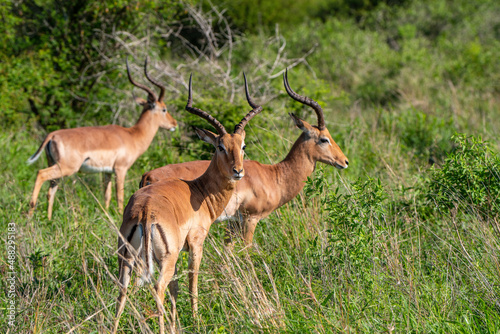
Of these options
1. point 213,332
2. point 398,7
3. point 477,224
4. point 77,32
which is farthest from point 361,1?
point 213,332

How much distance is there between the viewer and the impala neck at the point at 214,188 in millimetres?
4055

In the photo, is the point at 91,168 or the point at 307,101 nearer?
the point at 307,101

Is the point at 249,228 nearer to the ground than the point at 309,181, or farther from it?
nearer to the ground

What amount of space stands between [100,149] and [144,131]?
922mm

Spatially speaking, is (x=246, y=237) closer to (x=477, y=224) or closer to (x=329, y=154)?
(x=329, y=154)

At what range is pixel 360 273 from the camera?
348cm

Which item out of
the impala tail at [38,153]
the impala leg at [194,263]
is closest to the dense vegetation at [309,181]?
the impala leg at [194,263]

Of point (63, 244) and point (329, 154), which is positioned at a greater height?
point (329, 154)

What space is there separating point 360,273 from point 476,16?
13808mm

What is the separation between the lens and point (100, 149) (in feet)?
21.9

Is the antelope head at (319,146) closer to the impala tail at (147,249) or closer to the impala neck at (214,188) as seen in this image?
the impala neck at (214,188)

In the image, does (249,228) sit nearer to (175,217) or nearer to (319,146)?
(319,146)

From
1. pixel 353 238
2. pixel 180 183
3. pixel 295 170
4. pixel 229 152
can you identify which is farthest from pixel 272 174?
pixel 353 238

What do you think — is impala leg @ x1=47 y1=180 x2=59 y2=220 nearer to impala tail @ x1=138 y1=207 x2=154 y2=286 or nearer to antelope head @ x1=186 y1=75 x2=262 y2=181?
antelope head @ x1=186 y1=75 x2=262 y2=181
